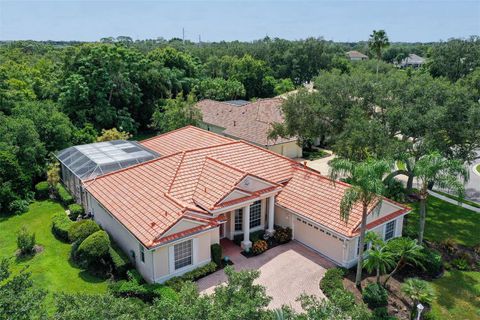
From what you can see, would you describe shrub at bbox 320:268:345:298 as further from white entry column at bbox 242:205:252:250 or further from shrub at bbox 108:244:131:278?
shrub at bbox 108:244:131:278

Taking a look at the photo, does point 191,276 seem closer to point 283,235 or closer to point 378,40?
point 283,235

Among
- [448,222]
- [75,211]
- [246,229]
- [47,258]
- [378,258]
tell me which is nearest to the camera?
[378,258]

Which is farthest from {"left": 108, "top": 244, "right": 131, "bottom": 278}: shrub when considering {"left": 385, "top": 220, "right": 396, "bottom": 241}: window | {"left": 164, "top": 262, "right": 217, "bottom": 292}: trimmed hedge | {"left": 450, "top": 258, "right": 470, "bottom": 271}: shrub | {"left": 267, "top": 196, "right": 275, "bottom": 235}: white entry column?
{"left": 450, "top": 258, "right": 470, "bottom": 271}: shrub

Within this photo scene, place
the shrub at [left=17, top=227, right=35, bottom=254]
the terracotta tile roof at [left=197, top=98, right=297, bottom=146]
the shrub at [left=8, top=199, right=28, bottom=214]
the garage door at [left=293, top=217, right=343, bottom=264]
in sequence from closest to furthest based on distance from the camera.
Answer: the garage door at [left=293, top=217, right=343, bottom=264] < the shrub at [left=17, top=227, right=35, bottom=254] < the shrub at [left=8, top=199, right=28, bottom=214] < the terracotta tile roof at [left=197, top=98, right=297, bottom=146]

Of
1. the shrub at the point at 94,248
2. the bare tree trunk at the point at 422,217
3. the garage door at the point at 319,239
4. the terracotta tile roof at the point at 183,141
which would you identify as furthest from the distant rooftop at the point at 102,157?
the bare tree trunk at the point at 422,217

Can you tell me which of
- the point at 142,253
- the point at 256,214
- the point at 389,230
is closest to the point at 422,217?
the point at 389,230

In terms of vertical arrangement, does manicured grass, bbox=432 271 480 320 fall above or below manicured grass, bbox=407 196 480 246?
below
